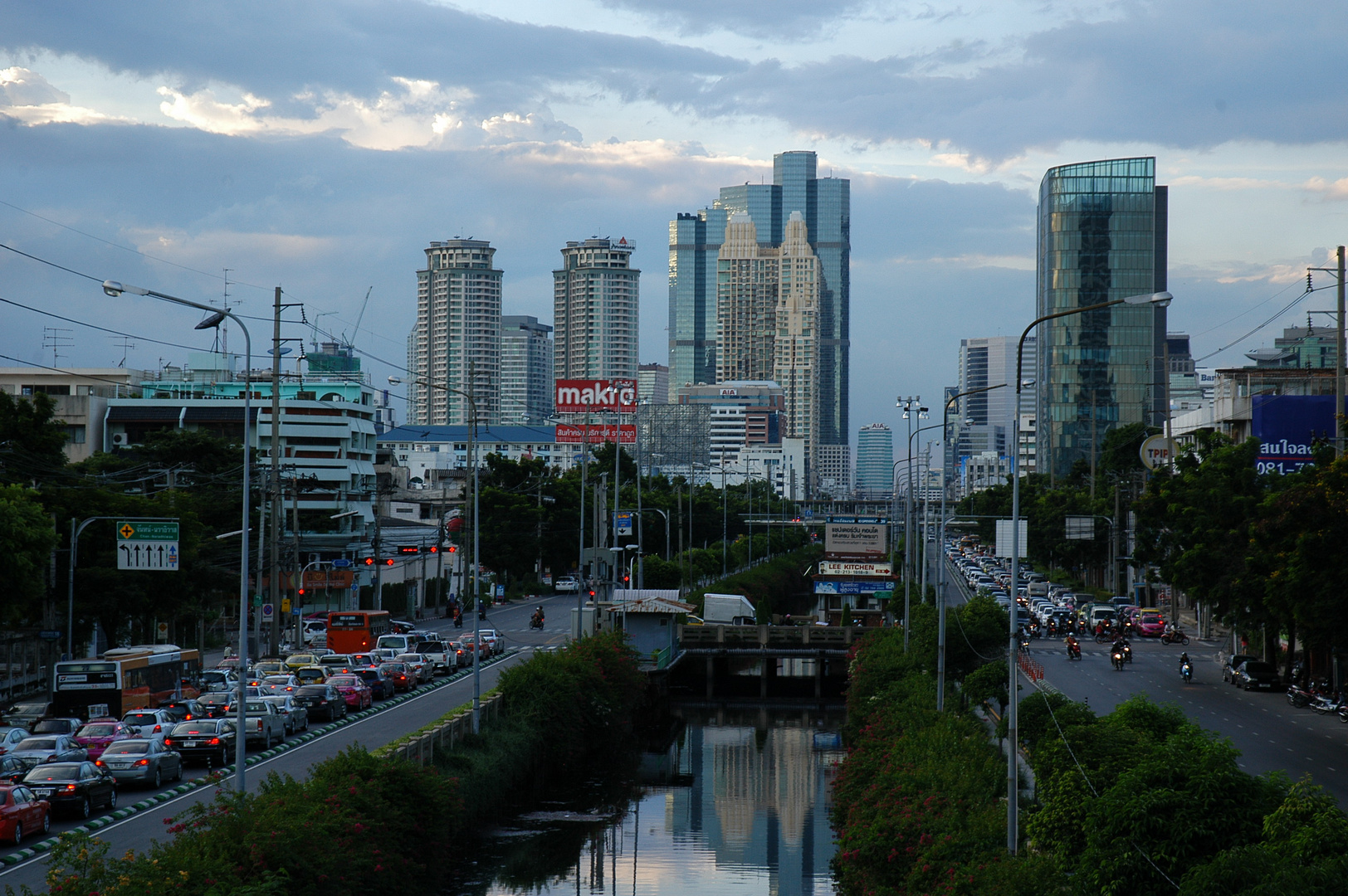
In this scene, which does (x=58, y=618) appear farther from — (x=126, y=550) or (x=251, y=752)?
(x=251, y=752)

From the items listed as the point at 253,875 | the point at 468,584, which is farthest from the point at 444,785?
the point at 468,584

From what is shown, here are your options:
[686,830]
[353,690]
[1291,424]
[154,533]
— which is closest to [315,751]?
[353,690]

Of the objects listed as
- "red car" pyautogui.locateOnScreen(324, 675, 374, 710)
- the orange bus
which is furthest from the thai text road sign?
the orange bus

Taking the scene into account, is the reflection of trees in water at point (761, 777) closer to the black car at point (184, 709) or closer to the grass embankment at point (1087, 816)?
the grass embankment at point (1087, 816)

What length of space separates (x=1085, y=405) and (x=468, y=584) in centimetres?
10398

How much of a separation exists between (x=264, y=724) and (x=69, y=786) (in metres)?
10.8

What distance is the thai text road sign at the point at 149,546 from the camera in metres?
49.0

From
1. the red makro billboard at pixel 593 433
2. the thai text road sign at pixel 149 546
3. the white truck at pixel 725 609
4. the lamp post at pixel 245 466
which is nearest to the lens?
the lamp post at pixel 245 466

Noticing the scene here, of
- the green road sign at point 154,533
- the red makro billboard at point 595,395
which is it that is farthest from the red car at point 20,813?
the red makro billboard at point 595,395

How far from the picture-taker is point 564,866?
3606 centimetres

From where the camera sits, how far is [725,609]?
81.4 meters

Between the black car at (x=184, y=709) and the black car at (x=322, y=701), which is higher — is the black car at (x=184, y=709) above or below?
above

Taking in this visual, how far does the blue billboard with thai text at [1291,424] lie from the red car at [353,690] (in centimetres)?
4609

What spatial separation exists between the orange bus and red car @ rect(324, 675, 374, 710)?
1817 cm
